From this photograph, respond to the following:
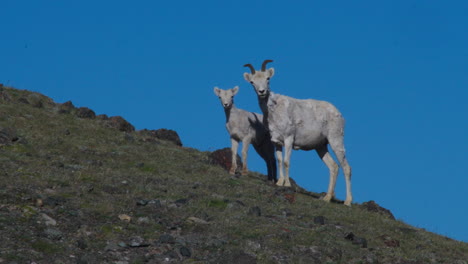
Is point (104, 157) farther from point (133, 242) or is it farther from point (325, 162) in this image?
point (133, 242)

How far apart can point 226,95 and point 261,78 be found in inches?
115

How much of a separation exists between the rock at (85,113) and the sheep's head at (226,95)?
10.5m

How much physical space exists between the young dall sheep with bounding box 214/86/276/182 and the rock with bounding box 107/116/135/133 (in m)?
8.74

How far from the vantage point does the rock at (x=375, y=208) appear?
2647cm

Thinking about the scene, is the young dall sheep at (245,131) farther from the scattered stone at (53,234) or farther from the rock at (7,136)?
the scattered stone at (53,234)

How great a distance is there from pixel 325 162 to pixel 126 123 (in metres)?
13.1

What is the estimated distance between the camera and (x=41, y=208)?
1811 cm

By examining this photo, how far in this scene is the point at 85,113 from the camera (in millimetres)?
37344

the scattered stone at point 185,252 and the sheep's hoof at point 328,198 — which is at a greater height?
the sheep's hoof at point 328,198

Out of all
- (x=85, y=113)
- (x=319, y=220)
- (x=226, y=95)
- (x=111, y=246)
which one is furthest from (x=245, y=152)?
(x=111, y=246)

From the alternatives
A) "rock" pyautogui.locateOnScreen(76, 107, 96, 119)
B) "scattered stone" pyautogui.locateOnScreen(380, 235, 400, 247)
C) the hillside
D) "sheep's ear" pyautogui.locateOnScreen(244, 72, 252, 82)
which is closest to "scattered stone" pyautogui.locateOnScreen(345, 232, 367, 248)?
the hillside

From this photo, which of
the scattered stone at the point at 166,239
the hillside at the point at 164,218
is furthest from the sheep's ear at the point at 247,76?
the scattered stone at the point at 166,239

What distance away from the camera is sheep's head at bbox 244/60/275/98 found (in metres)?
26.1

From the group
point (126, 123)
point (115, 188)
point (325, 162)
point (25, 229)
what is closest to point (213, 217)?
point (115, 188)
